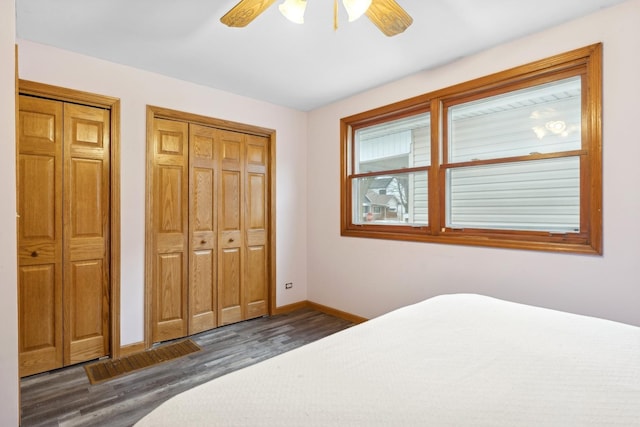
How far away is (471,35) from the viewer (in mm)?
2332

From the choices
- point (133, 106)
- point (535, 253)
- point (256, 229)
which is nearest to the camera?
point (535, 253)

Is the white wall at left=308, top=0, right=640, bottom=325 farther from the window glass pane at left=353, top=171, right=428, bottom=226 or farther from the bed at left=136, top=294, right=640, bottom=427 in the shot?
the bed at left=136, top=294, right=640, bottom=427

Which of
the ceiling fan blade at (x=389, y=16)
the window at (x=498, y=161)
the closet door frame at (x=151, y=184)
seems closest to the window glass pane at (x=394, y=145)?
the window at (x=498, y=161)

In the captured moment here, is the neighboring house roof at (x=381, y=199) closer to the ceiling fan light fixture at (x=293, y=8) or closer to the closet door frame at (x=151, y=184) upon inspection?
the closet door frame at (x=151, y=184)

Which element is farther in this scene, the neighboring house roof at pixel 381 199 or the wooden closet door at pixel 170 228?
the neighboring house roof at pixel 381 199

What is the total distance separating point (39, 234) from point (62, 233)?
0.14m

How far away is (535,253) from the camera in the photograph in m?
2.30

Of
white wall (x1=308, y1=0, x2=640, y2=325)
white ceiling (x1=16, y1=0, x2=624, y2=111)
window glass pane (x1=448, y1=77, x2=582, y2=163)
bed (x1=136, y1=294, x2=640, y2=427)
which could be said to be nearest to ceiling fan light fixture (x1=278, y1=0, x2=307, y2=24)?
white ceiling (x1=16, y1=0, x2=624, y2=111)

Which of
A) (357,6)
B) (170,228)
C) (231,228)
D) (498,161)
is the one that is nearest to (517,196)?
(498,161)

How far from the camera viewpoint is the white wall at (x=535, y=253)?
1952 mm

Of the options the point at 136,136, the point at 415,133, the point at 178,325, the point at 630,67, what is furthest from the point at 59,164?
the point at 630,67

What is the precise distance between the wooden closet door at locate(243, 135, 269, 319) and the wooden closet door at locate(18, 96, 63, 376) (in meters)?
1.65

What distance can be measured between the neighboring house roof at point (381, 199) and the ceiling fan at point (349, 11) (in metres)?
1.77

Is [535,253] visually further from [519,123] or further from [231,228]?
[231,228]
